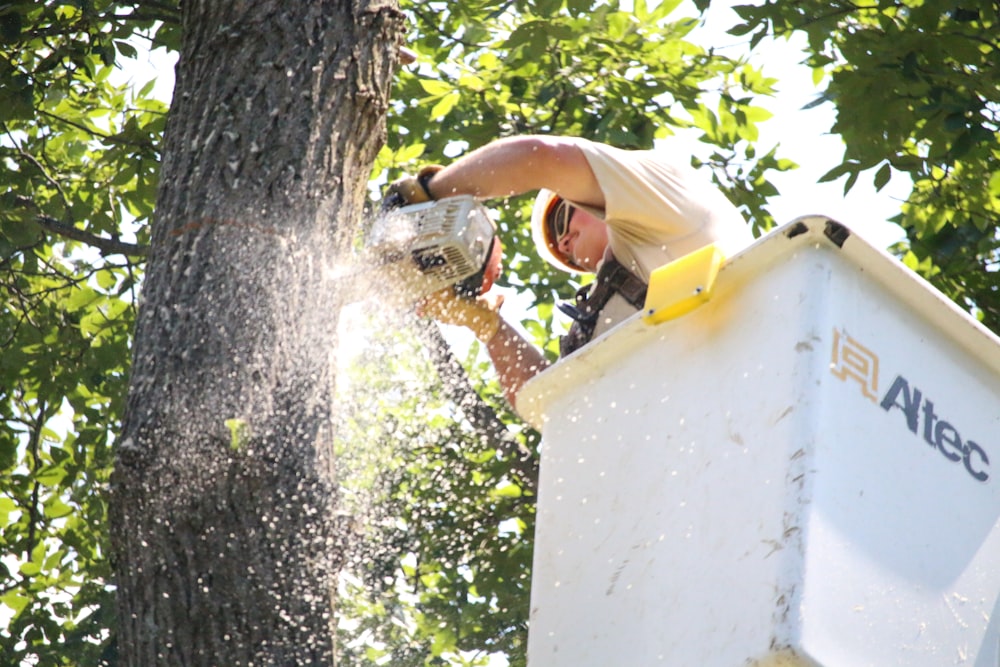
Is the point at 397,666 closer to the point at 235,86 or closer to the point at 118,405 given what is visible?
the point at 118,405

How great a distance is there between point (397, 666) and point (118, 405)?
1.51m

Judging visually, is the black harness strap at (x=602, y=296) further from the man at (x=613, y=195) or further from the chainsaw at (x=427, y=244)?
the chainsaw at (x=427, y=244)

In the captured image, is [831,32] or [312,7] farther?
[831,32]

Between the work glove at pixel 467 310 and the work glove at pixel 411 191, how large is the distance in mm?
287

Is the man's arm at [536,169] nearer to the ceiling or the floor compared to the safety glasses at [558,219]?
nearer to the ceiling

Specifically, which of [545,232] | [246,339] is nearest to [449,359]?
[545,232]

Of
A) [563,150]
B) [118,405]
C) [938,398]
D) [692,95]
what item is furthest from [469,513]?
[938,398]

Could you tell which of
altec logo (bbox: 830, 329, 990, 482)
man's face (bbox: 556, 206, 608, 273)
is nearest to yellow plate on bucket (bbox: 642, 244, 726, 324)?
altec logo (bbox: 830, 329, 990, 482)

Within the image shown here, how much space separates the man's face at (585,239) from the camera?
3025 mm

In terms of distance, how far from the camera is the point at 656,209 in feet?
8.26

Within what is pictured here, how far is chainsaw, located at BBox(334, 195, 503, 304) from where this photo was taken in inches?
105

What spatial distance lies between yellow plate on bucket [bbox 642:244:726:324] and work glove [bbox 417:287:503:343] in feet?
3.66

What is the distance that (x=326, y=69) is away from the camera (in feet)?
8.19

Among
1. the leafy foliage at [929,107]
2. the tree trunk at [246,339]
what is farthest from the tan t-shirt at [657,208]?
the leafy foliage at [929,107]
